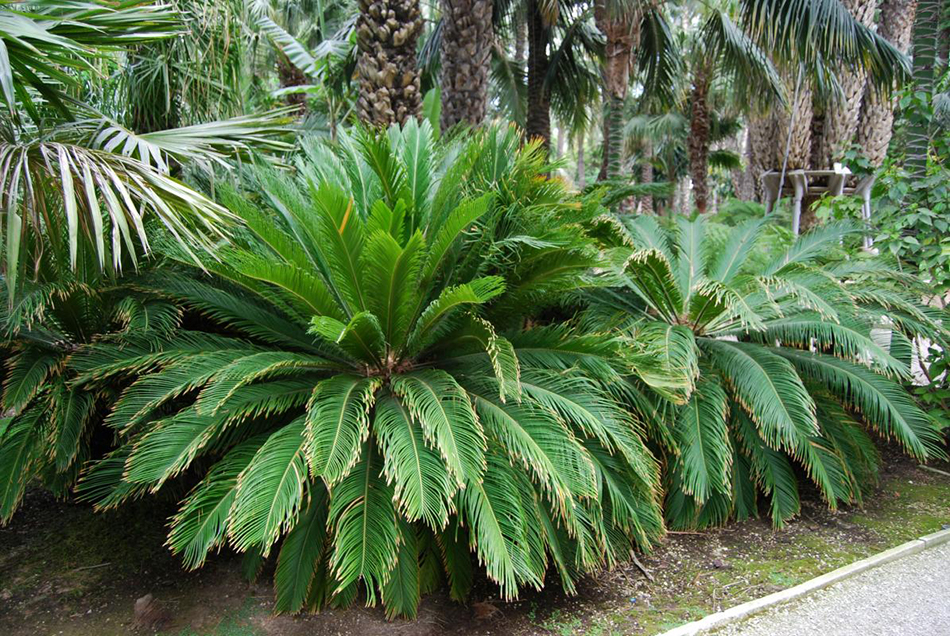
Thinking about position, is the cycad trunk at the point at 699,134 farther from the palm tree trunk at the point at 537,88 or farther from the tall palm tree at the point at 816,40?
the tall palm tree at the point at 816,40

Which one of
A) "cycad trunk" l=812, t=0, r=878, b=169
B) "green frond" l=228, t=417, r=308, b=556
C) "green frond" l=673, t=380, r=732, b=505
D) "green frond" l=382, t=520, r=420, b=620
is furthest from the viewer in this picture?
"cycad trunk" l=812, t=0, r=878, b=169

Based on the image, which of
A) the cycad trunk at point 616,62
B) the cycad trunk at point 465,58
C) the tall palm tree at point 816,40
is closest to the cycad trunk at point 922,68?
the tall palm tree at point 816,40

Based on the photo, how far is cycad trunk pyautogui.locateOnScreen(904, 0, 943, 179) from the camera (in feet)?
17.3

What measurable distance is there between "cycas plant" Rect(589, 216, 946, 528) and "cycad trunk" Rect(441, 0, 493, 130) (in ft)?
9.85

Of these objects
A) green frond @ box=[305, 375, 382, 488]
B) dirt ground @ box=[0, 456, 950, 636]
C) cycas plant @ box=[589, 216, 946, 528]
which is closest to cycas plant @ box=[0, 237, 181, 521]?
dirt ground @ box=[0, 456, 950, 636]

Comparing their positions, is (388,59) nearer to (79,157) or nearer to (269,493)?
(79,157)

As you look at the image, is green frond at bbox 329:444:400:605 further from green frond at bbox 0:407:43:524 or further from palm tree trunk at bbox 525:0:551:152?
palm tree trunk at bbox 525:0:551:152

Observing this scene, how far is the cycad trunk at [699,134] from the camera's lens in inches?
579

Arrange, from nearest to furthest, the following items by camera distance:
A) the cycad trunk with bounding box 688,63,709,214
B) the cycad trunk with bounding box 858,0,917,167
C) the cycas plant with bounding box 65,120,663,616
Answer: the cycas plant with bounding box 65,120,663,616 < the cycad trunk with bounding box 858,0,917,167 < the cycad trunk with bounding box 688,63,709,214

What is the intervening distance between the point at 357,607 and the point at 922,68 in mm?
6375

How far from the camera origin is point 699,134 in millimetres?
15367

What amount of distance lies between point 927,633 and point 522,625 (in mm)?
1888

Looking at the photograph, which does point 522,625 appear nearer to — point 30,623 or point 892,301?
point 30,623

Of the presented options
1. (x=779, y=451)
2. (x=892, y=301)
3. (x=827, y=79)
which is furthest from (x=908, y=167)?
(x=779, y=451)
